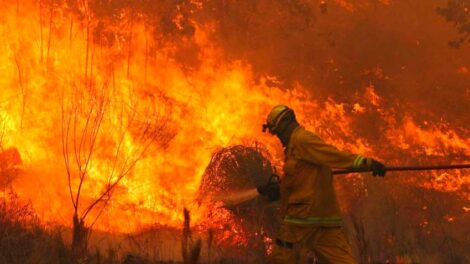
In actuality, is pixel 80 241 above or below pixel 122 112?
below

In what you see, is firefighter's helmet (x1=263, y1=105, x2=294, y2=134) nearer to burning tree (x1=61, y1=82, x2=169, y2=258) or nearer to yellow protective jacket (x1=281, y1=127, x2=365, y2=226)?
yellow protective jacket (x1=281, y1=127, x2=365, y2=226)

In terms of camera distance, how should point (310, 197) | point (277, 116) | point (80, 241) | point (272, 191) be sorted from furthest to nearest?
point (80, 241) → point (272, 191) → point (277, 116) → point (310, 197)

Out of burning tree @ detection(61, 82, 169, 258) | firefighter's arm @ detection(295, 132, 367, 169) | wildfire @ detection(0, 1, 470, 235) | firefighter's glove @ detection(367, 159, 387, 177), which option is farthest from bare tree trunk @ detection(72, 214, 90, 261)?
burning tree @ detection(61, 82, 169, 258)

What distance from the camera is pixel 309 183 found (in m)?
5.21

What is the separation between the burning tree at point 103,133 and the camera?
10695 mm

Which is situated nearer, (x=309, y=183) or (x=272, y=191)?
(x=309, y=183)

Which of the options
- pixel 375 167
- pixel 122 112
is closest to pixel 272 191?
pixel 375 167

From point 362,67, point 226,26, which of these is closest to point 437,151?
point 362,67

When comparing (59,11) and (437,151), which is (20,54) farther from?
(437,151)

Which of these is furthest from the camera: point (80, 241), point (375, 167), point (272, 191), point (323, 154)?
point (80, 241)

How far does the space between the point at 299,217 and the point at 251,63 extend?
27.1ft

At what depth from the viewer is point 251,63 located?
43.3 feet

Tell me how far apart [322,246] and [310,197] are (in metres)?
0.41

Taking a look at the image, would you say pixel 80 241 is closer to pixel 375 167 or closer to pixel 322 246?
pixel 322 246
